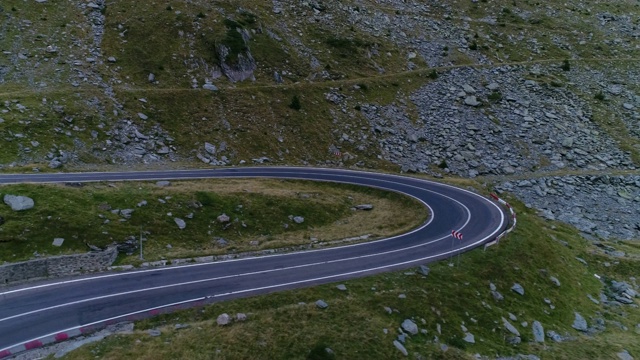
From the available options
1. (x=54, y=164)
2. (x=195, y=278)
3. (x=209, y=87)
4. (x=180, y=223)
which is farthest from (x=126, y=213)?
(x=209, y=87)

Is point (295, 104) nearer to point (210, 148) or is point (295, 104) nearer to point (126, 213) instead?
point (210, 148)

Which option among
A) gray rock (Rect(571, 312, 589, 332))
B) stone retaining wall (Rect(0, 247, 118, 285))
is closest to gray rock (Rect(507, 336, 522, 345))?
gray rock (Rect(571, 312, 589, 332))

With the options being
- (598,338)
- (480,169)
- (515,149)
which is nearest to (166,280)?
(598,338)

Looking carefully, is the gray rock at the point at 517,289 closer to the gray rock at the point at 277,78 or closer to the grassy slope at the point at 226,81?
the grassy slope at the point at 226,81

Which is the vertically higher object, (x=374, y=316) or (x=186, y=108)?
(x=186, y=108)

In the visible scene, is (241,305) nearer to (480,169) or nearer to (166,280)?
(166,280)
